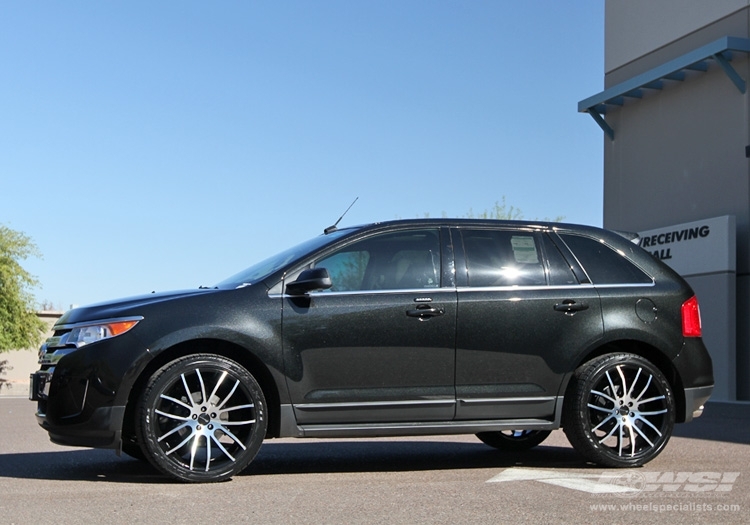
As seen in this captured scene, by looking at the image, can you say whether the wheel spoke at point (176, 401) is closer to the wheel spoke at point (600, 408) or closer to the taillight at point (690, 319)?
the wheel spoke at point (600, 408)

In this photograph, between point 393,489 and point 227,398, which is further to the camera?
point 227,398

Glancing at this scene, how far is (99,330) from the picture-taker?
6.85m

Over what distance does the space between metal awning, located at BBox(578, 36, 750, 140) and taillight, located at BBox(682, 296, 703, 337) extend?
21.1 m

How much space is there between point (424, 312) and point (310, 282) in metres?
0.87

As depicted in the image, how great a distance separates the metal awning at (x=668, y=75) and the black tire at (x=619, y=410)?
21.7 m

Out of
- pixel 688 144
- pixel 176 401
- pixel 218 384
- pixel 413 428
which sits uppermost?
pixel 688 144

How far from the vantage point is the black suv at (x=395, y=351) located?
22.3ft

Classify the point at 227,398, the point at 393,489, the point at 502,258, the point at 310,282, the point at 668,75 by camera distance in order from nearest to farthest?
the point at 393,489 → the point at 227,398 → the point at 310,282 → the point at 502,258 → the point at 668,75

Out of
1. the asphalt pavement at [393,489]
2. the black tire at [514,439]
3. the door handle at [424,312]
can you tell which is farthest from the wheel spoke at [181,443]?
the black tire at [514,439]

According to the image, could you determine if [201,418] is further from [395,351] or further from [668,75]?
[668,75]

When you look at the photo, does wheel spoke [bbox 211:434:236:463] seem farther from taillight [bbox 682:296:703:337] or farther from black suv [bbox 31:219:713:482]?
taillight [bbox 682:296:703:337]

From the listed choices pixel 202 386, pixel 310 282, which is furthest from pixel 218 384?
pixel 310 282

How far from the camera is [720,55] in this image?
2762cm

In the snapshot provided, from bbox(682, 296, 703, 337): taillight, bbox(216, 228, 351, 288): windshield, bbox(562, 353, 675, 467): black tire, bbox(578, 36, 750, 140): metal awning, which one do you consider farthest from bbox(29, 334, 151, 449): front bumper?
bbox(578, 36, 750, 140): metal awning
